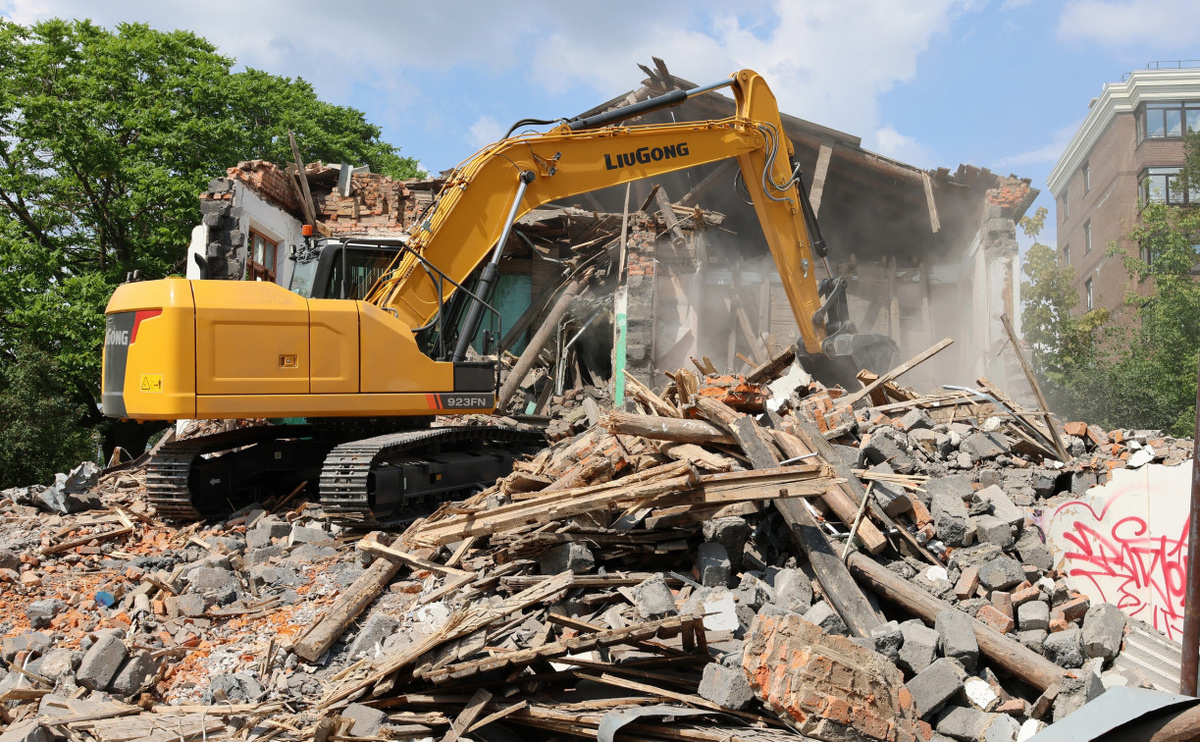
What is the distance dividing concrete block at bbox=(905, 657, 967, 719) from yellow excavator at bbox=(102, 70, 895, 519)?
4413 millimetres

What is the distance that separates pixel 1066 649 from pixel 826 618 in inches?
53.3

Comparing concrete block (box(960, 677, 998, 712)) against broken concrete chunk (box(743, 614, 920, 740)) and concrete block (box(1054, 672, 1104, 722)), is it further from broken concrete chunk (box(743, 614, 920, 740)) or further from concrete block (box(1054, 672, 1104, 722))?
broken concrete chunk (box(743, 614, 920, 740))

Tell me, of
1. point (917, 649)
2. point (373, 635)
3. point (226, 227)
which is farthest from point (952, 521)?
point (226, 227)

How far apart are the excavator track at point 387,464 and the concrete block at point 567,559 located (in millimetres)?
2072

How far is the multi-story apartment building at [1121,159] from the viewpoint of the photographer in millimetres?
33688

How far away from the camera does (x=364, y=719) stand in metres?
4.13

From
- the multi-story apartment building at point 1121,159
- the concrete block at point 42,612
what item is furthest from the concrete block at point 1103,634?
the multi-story apartment building at point 1121,159

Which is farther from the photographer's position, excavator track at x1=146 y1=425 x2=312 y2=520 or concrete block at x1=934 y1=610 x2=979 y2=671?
excavator track at x1=146 y1=425 x2=312 y2=520

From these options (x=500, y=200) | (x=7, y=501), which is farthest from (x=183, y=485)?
(x=500, y=200)

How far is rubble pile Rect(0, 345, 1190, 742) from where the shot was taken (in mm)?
4094

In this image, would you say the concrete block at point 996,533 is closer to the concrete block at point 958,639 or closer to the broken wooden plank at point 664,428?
the concrete block at point 958,639

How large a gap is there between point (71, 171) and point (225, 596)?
1858cm

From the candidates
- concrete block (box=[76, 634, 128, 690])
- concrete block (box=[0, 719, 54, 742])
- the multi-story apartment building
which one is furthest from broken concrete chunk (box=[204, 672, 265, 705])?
the multi-story apartment building

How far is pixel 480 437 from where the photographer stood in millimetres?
8539
